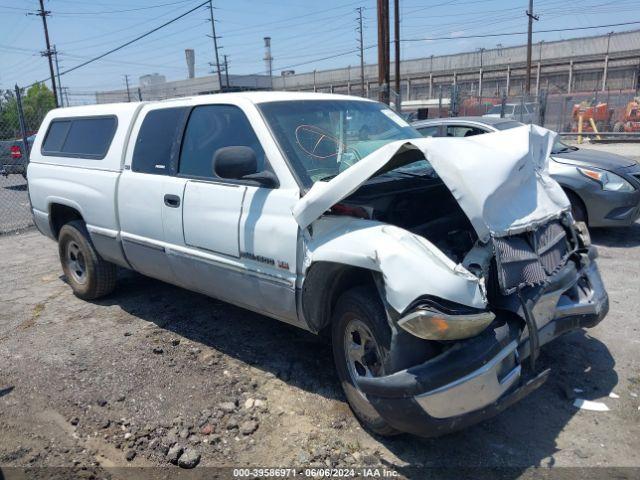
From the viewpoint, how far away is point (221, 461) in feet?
9.80

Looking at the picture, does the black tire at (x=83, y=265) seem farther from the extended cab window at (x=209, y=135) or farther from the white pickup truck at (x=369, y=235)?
the extended cab window at (x=209, y=135)

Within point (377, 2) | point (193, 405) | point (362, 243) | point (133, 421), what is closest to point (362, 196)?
point (362, 243)

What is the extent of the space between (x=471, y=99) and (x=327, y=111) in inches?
1294

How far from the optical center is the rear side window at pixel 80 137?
5035 mm

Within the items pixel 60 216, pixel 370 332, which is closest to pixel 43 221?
pixel 60 216

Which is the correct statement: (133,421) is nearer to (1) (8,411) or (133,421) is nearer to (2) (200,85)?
(1) (8,411)

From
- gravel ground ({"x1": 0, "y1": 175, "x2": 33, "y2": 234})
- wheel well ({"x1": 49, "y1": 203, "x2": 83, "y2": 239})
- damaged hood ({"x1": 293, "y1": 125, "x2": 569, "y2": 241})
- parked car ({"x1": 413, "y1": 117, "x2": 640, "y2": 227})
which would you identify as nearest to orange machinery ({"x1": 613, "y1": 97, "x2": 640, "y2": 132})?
parked car ({"x1": 413, "y1": 117, "x2": 640, "y2": 227})

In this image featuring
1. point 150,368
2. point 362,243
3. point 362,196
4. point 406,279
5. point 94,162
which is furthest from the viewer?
point 94,162

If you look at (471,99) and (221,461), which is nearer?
(221,461)

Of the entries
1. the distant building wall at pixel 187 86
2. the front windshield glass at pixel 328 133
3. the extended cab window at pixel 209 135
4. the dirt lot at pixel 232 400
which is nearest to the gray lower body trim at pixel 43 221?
the dirt lot at pixel 232 400

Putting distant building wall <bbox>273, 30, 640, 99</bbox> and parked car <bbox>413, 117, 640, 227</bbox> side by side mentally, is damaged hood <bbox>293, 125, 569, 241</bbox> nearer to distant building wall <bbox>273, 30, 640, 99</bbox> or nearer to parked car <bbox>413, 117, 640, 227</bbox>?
parked car <bbox>413, 117, 640, 227</bbox>

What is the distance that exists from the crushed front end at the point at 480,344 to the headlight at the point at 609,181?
14.5ft

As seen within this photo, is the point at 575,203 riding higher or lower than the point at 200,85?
lower

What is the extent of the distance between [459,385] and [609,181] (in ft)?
17.9
